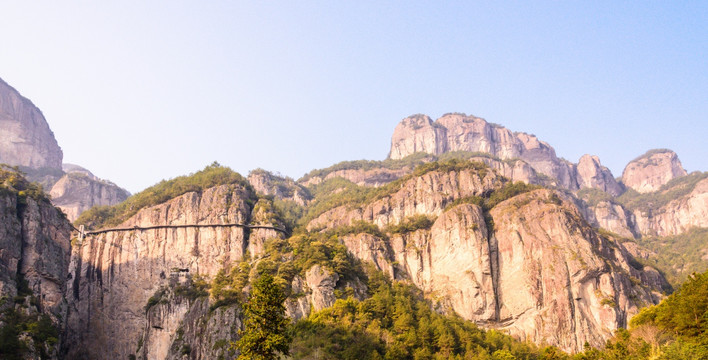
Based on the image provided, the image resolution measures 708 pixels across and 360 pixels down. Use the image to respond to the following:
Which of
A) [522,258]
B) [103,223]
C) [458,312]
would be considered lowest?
[458,312]

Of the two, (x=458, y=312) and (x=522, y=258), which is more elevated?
(x=522, y=258)

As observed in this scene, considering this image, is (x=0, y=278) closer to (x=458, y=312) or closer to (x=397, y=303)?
(x=397, y=303)

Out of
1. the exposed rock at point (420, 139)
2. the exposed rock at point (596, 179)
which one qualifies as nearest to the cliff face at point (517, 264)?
the exposed rock at point (420, 139)

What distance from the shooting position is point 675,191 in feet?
549

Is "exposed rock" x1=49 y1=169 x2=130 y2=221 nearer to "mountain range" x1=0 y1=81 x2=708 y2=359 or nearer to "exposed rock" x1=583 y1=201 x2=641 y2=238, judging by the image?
"mountain range" x1=0 y1=81 x2=708 y2=359

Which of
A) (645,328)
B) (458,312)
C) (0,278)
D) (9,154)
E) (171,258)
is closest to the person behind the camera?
(645,328)

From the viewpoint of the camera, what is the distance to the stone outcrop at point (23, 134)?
520 ft

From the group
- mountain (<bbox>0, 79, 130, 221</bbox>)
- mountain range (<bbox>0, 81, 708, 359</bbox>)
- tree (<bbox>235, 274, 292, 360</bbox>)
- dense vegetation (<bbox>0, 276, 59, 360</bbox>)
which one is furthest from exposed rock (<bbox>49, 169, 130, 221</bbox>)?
tree (<bbox>235, 274, 292, 360</bbox>)

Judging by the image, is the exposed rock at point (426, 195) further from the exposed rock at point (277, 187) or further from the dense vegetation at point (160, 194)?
the exposed rock at point (277, 187)

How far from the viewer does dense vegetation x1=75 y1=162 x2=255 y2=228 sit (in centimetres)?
9288

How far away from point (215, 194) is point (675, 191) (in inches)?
5388

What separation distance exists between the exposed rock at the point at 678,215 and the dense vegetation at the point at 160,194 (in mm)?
115247

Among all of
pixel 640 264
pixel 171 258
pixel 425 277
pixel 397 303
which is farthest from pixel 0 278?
pixel 640 264

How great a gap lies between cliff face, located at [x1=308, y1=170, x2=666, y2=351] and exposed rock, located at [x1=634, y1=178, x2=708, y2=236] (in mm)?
68390
